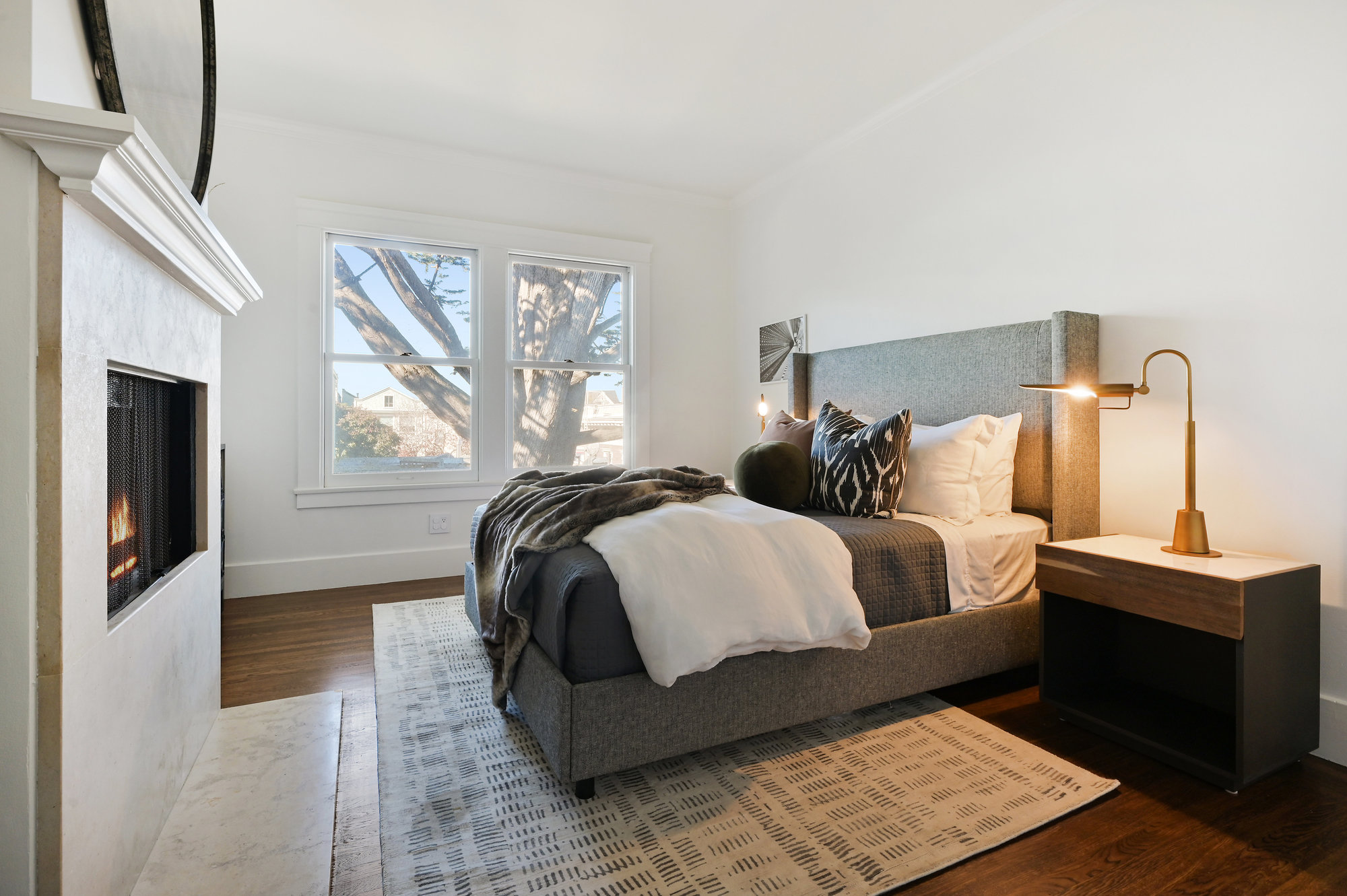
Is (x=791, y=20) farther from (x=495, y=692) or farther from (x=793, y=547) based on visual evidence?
(x=495, y=692)

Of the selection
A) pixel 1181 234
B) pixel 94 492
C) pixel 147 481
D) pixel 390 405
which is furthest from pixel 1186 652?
pixel 390 405

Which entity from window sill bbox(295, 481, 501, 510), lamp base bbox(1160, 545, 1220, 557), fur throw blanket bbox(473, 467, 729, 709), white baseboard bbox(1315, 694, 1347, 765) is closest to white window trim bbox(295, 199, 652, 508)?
window sill bbox(295, 481, 501, 510)

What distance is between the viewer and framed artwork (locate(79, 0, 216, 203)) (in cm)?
133

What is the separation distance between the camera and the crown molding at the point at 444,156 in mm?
3574

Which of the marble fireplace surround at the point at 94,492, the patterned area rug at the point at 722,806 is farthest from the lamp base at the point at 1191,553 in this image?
the marble fireplace surround at the point at 94,492

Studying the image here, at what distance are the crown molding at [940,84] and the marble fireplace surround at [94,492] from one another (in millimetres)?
3115

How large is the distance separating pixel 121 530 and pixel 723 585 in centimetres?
141

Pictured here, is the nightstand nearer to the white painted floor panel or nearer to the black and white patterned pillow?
the black and white patterned pillow

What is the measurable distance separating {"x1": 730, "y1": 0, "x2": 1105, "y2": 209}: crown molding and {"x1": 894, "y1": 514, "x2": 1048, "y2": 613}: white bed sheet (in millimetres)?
2045

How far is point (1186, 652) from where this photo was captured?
215 cm

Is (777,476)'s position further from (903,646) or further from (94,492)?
(94,492)

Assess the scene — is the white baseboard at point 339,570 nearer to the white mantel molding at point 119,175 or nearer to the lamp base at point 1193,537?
the white mantel molding at point 119,175

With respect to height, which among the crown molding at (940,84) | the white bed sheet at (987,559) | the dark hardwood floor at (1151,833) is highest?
the crown molding at (940,84)

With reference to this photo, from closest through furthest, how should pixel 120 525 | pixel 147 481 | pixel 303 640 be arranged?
pixel 120 525, pixel 147 481, pixel 303 640
